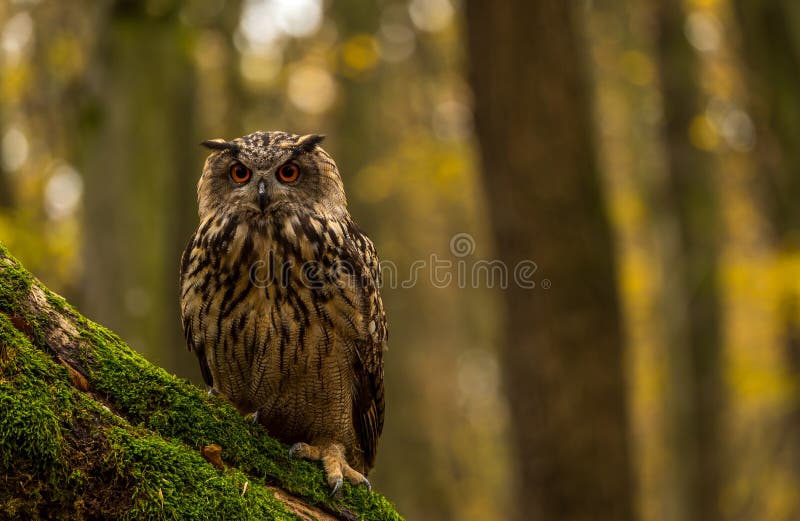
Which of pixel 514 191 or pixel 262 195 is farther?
pixel 514 191

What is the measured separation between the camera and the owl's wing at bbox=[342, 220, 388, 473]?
320cm

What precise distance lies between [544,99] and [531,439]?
1992 millimetres

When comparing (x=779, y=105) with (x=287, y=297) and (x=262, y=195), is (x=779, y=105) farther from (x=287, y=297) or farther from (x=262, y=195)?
(x=287, y=297)

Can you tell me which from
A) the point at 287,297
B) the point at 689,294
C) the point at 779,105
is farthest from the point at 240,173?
the point at 689,294

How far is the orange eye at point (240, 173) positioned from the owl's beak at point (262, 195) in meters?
0.09

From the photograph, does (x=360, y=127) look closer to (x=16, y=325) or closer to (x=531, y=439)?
(x=531, y=439)

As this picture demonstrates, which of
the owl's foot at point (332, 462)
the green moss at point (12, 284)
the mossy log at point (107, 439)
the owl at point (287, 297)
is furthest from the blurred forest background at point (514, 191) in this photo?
the green moss at point (12, 284)

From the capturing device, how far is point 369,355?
10.8 feet

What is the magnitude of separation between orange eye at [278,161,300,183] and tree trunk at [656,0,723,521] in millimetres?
6158

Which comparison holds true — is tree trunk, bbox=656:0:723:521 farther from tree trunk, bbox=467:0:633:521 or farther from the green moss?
the green moss

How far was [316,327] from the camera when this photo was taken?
→ 301 centimetres

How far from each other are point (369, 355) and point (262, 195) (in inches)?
30.1

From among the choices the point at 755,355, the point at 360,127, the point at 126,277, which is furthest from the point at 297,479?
the point at 755,355

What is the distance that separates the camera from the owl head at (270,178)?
3236mm
